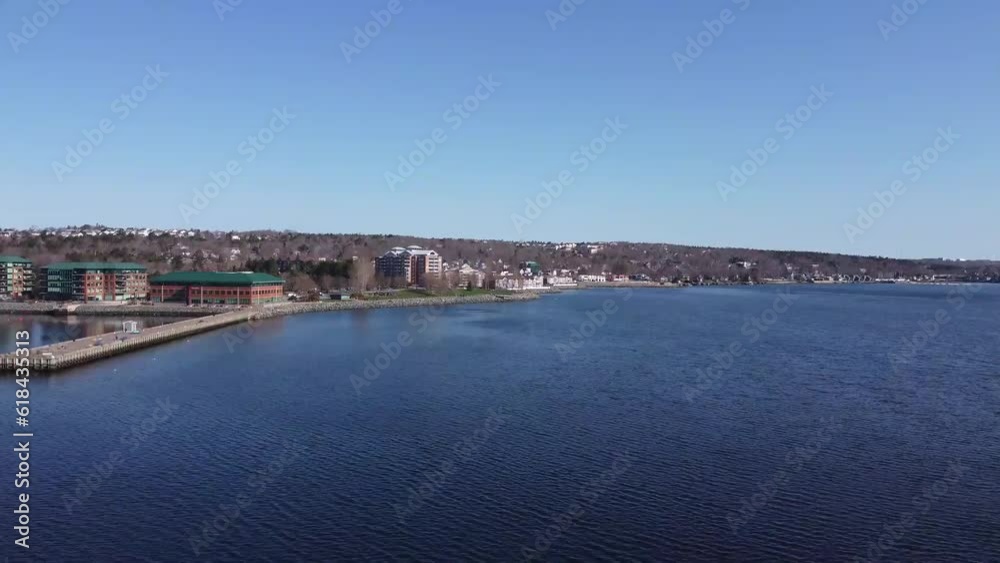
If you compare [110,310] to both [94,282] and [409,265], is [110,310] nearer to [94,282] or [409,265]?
[94,282]

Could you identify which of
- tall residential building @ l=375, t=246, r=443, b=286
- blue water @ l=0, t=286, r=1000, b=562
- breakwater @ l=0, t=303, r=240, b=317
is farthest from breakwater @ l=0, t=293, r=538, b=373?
tall residential building @ l=375, t=246, r=443, b=286

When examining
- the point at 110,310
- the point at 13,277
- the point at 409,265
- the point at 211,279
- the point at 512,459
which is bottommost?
the point at 110,310

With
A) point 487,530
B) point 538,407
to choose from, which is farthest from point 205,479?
point 538,407

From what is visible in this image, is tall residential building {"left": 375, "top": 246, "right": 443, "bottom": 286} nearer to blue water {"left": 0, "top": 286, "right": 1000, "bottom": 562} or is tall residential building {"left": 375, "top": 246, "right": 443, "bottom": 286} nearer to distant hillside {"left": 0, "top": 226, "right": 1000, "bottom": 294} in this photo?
distant hillside {"left": 0, "top": 226, "right": 1000, "bottom": 294}

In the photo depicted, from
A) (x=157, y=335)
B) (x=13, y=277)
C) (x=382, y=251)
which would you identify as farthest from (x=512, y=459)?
(x=382, y=251)

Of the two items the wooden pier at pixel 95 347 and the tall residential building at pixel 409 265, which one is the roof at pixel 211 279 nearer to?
the wooden pier at pixel 95 347

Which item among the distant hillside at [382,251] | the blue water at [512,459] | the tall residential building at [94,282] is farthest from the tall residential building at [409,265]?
the blue water at [512,459]

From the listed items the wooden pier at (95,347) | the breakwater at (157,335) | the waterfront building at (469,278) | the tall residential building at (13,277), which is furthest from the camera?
the waterfront building at (469,278)
